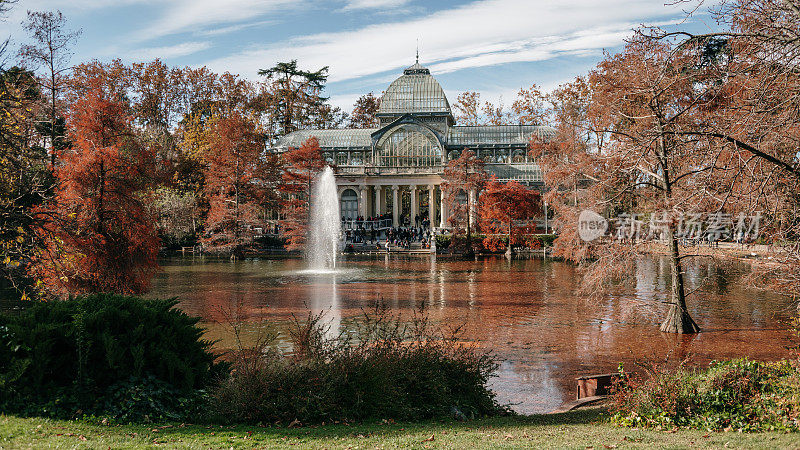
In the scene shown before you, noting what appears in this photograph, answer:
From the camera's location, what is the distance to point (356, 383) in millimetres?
8078

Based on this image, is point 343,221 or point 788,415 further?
point 343,221

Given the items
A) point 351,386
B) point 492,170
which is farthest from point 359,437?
point 492,170

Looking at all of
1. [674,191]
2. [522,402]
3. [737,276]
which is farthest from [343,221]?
[522,402]

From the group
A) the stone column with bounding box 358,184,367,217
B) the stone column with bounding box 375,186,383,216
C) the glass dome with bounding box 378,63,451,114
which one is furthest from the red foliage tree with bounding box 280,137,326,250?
the glass dome with bounding box 378,63,451,114

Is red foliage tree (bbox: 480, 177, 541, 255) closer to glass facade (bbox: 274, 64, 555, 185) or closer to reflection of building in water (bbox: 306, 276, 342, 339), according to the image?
glass facade (bbox: 274, 64, 555, 185)

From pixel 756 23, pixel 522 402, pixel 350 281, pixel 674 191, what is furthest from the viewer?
pixel 350 281

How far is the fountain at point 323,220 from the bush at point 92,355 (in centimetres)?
2829

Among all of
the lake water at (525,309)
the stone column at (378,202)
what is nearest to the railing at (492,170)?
the stone column at (378,202)

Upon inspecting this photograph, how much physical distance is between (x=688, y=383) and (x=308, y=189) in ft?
116

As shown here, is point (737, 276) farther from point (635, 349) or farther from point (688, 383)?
point (688, 383)

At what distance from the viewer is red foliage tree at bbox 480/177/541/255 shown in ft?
127

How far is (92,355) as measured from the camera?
757 cm
